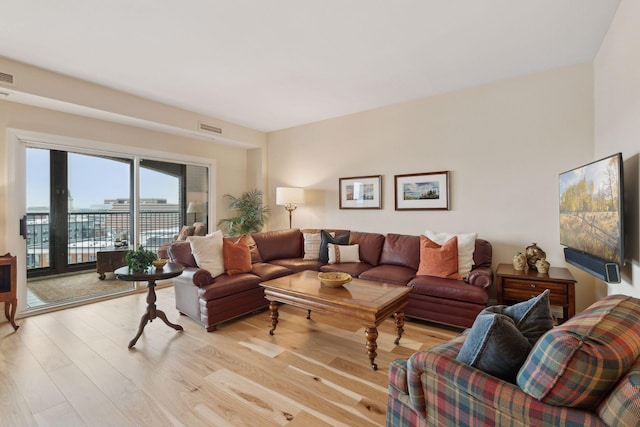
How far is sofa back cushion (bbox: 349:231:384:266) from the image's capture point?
4051 mm

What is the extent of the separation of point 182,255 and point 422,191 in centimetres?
320

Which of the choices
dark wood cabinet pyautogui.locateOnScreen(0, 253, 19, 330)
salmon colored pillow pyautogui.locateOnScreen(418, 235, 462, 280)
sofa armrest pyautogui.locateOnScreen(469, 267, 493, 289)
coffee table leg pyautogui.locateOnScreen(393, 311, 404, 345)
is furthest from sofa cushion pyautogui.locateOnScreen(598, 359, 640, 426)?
dark wood cabinet pyautogui.locateOnScreen(0, 253, 19, 330)

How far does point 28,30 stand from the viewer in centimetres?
241

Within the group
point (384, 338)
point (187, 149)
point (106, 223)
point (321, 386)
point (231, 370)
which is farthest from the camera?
point (187, 149)

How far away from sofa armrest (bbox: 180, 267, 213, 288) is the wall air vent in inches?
99.4

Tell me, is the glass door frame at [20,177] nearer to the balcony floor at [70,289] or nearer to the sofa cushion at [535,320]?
the balcony floor at [70,289]

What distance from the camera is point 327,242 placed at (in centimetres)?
425

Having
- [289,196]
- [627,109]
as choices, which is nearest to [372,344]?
[627,109]

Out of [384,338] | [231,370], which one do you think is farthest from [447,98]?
[231,370]

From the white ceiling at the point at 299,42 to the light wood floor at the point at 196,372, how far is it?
108 inches

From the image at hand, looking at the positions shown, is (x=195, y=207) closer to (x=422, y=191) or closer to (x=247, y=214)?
(x=247, y=214)

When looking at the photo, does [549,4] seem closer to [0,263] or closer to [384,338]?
[384,338]

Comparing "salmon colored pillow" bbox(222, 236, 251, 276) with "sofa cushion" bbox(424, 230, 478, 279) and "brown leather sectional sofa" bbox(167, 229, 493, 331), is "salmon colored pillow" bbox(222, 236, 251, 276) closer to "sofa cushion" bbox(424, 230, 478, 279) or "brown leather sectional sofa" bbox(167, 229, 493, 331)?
"brown leather sectional sofa" bbox(167, 229, 493, 331)

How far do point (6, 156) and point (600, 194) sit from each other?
18.3ft
